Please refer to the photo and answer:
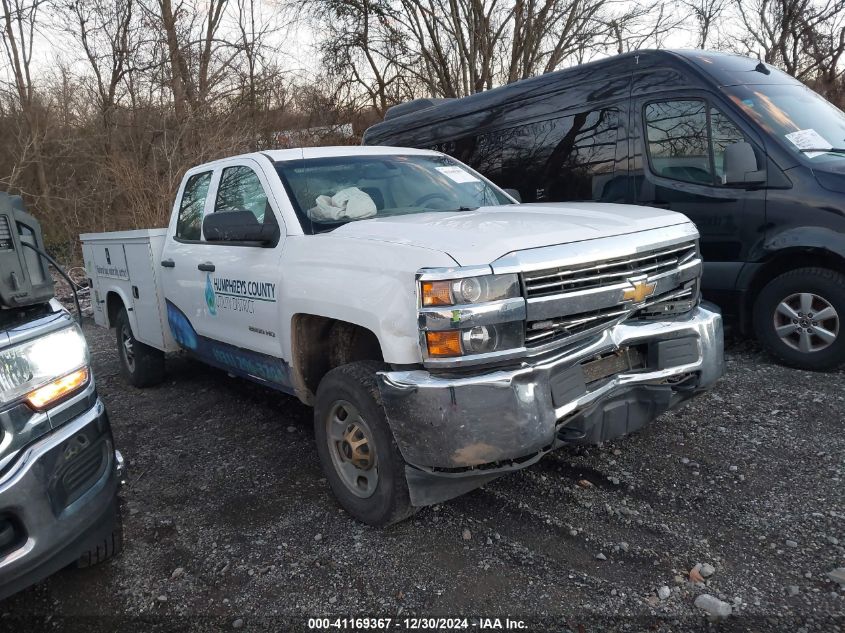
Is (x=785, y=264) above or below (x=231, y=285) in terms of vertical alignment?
below

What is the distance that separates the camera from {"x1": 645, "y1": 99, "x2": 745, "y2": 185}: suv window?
4.93 meters

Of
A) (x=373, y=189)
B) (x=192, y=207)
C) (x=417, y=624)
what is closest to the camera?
(x=417, y=624)

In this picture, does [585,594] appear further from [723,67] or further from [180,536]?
[723,67]

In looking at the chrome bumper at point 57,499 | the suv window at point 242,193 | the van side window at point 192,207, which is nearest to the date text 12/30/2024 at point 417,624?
the chrome bumper at point 57,499

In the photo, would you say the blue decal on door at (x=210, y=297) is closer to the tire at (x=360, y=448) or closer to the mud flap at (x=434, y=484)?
the tire at (x=360, y=448)

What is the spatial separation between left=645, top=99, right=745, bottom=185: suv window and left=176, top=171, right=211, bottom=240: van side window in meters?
3.72

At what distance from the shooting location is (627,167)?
5555 mm

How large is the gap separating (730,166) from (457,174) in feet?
7.24

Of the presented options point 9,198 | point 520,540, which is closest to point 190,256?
point 9,198

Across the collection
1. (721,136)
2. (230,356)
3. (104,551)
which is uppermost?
(721,136)

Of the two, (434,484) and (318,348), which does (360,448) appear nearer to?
(434,484)

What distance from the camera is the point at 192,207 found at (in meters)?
4.71

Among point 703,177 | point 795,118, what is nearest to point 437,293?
point 703,177

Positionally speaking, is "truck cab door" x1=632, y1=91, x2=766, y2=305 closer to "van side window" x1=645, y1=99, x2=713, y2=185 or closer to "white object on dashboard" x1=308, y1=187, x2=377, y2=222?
"van side window" x1=645, y1=99, x2=713, y2=185
